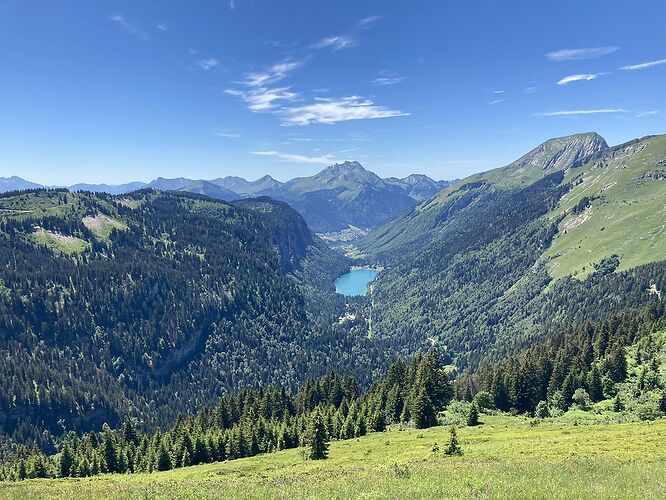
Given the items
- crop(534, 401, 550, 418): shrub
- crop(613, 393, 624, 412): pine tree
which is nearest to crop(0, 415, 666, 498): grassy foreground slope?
crop(613, 393, 624, 412): pine tree

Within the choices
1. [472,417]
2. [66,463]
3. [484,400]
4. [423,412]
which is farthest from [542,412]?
[66,463]

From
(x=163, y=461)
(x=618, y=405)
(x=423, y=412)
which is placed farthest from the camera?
(x=423, y=412)

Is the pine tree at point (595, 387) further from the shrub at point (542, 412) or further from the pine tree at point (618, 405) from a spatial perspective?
the shrub at point (542, 412)

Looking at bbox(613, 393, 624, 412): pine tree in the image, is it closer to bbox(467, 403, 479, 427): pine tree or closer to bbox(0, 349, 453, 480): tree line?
bbox(467, 403, 479, 427): pine tree

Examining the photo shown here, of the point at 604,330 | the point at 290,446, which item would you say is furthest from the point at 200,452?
the point at 604,330

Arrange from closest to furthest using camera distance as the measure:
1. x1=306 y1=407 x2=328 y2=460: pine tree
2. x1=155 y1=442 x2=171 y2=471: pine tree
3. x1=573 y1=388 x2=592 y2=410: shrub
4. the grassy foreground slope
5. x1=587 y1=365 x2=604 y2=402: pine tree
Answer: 1. the grassy foreground slope
2. x1=306 y1=407 x2=328 y2=460: pine tree
3. x1=155 y1=442 x2=171 y2=471: pine tree
4. x1=573 y1=388 x2=592 y2=410: shrub
5. x1=587 y1=365 x2=604 y2=402: pine tree

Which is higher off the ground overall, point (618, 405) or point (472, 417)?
point (618, 405)

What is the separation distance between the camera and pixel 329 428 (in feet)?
305

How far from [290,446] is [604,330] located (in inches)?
3763

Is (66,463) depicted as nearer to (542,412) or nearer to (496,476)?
(496,476)

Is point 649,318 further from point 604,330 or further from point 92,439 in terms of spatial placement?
point 92,439

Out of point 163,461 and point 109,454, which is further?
point 109,454

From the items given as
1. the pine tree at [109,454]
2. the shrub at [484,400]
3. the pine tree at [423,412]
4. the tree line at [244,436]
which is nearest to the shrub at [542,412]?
the shrub at [484,400]

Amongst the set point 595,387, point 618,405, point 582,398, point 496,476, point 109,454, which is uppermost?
point 496,476
